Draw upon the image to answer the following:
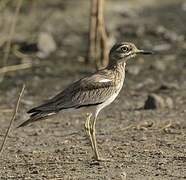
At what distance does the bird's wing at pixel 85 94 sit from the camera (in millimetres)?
8367

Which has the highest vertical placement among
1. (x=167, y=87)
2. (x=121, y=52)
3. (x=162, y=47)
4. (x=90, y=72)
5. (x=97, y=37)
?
(x=97, y=37)

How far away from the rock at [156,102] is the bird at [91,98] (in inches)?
79.4

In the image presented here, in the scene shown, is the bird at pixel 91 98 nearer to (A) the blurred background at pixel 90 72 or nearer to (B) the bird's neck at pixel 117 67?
(B) the bird's neck at pixel 117 67

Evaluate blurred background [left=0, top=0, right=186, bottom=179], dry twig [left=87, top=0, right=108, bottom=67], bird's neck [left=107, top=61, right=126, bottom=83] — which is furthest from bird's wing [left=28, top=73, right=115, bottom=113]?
dry twig [left=87, top=0, right=108, bottom=67]

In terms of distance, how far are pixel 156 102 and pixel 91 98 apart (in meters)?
2.53

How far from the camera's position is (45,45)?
1465 centimetres

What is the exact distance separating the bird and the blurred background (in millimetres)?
449

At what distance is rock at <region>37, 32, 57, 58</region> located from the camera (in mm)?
14508

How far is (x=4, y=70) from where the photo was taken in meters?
13.0

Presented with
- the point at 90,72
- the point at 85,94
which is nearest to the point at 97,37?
the point at 90,72

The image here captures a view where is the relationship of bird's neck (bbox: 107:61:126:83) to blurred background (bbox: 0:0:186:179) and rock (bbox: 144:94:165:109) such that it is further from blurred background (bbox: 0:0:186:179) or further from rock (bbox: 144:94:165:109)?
rock (bbox: 144:94:165:109)

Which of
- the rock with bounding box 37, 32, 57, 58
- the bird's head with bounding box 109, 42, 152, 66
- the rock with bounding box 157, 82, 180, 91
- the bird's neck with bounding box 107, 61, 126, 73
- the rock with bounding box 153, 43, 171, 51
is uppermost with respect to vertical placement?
the rock with bounding box 37, 32, 57, 58

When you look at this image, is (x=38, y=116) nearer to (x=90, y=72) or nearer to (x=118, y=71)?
(x=118, y=71)

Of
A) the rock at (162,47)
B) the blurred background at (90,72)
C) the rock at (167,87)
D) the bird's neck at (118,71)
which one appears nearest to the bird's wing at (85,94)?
the bird's neck at (118,71)
